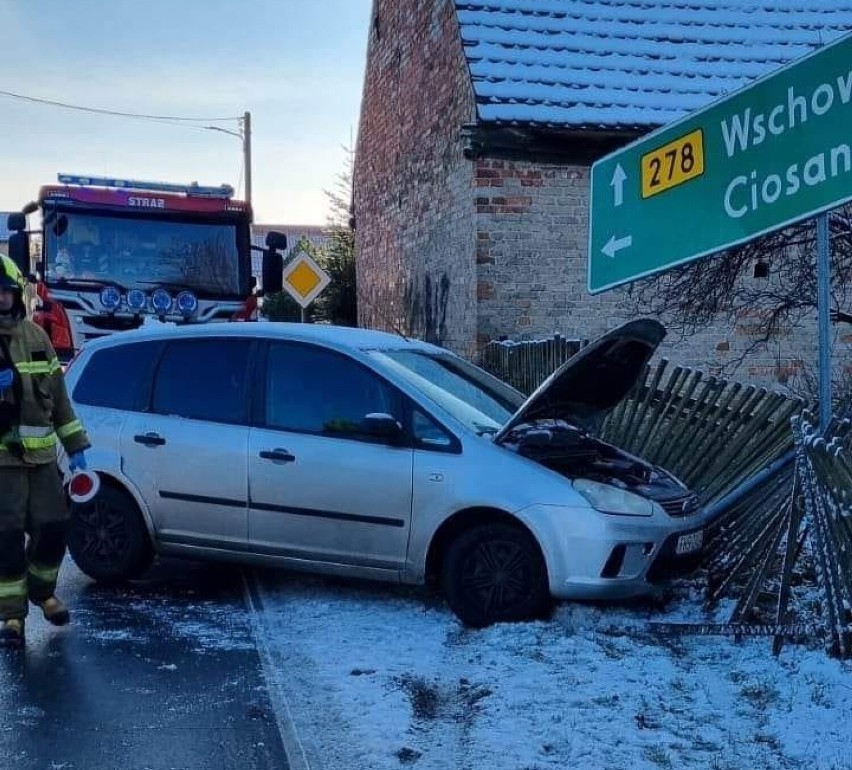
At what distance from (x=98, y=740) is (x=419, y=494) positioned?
83.5 inches

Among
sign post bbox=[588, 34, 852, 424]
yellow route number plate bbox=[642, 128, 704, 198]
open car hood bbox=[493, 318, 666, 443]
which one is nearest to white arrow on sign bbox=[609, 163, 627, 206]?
sign post bbox=[588, 34, 852, 424]

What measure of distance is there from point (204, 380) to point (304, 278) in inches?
295

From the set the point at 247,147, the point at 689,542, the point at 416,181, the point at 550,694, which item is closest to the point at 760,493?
the point at 689,542

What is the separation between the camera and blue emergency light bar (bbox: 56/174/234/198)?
13.0 m

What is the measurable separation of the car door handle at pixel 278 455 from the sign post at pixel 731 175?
79.9 inches

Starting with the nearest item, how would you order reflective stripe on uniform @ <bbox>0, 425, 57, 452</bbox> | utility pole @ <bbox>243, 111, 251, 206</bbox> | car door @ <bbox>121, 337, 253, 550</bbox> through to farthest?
reflective stripe on uniform @ <bbox>0, 425, 57, 452</bbox>
car door @ <bbox>121, 337, 253, 550</bbox>
utility pole @ <bbox>243, 111, 251, 206</bbox>

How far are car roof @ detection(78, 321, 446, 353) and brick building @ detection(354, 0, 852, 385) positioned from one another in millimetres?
5661

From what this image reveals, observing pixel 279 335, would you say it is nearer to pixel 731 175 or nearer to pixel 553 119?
pixel 731 175

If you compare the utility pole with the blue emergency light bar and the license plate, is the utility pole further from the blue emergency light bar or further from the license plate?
the license plate

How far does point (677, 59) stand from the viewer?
1291cm

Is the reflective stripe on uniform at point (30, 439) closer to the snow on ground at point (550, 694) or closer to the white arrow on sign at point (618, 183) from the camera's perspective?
the snow on ground at point (550, 694)

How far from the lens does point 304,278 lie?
Answer: 13789 millimetres

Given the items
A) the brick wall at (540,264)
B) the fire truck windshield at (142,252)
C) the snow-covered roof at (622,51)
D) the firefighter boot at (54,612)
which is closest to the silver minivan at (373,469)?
the firefighter boot at (54,612)

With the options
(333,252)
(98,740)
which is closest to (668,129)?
(98,740)
